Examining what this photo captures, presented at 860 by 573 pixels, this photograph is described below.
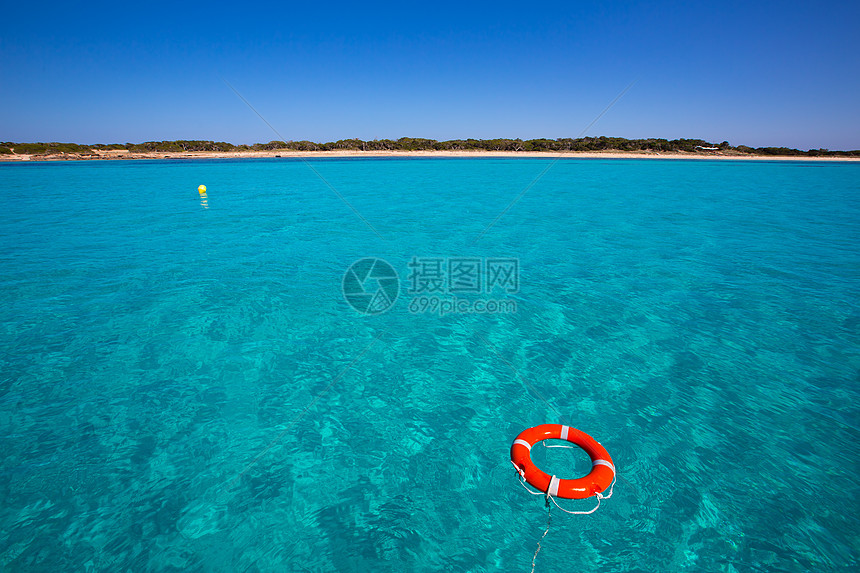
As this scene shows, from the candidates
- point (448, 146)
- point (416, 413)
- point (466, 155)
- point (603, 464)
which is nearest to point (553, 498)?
point (603, 464)

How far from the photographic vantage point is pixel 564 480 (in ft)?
13.1

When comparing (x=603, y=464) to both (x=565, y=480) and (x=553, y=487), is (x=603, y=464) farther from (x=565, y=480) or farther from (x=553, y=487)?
(x=553, y=487)

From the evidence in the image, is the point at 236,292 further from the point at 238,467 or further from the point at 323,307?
the point at 238,467

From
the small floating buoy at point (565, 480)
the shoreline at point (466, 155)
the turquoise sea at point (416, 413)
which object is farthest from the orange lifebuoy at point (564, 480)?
the shoreline at point (466, 155)

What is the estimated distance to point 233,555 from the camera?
11.8ft

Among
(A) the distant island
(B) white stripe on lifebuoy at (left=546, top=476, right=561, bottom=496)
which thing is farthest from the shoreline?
(B) white stripe on lifebuoy at (left=546, top=476, right=561, bottom=496)

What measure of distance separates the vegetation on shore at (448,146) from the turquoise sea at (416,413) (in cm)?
11049

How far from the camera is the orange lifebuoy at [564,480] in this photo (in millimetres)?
3947

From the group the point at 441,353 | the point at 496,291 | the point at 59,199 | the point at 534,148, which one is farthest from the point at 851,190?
the point at 534,148

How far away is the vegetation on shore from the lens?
9550cm

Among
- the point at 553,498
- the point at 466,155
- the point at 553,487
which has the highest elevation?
the point at 466,155

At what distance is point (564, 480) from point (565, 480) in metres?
0.01

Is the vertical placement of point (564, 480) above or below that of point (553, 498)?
above

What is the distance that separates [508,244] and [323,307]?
8.01 metres
